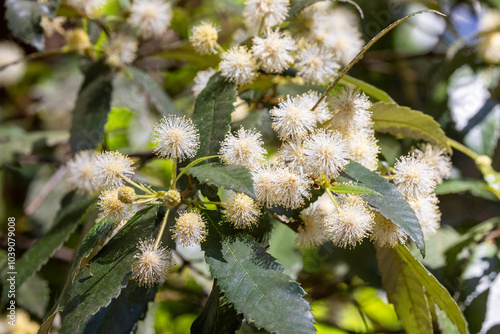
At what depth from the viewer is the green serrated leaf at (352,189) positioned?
700 mm

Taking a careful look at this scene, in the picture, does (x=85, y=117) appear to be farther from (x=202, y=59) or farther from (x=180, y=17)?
(x=180, y=17)

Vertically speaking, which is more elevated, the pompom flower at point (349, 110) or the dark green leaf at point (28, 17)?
the pompom flower at point (349, 110)

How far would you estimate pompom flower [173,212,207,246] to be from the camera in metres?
0.71

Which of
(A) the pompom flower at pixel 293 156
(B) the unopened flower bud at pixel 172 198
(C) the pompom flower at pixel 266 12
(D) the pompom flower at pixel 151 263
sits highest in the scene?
(C) the pompom flower at pixel 266 12

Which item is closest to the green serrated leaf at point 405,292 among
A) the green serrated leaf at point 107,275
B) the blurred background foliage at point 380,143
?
the blurred background foliage at point 380,143

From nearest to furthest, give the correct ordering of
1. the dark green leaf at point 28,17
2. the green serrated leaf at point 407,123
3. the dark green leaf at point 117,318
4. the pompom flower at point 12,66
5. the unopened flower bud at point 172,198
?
the unopened flower bud at point 172,198, the green serrated leaf at point 407,123, the dark green leaf at point 117,318, the dark green leaf at point 28,17, the pompom flower at point 12,66

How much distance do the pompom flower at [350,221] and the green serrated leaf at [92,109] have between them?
0.63 metres

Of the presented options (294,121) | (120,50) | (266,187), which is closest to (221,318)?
(266,187)

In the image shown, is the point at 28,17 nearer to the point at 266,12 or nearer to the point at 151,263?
the point at 266,12

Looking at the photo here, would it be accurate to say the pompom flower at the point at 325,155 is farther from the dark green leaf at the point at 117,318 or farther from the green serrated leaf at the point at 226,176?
the dark green leaf at the point at 117,318

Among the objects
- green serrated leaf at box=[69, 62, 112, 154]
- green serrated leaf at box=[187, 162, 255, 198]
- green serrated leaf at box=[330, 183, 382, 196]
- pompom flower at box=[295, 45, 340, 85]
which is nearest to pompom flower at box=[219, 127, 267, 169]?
green serrated leaf at box=[187, 162, 255, 198]

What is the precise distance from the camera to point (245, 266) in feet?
2.36

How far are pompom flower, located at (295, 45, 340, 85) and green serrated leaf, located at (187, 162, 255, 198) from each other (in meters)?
0.30

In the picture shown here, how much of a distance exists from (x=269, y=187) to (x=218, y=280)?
0.55 ft
